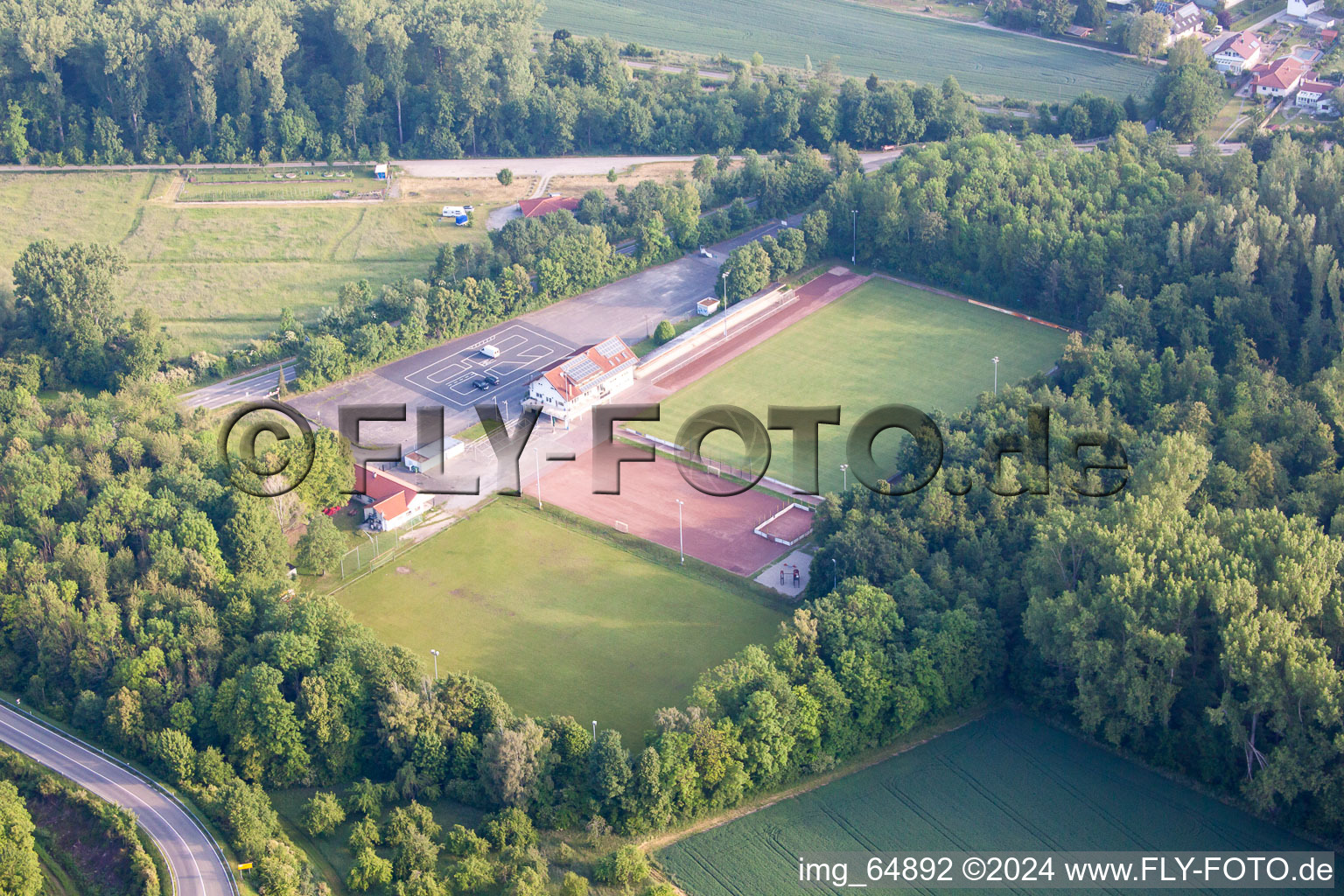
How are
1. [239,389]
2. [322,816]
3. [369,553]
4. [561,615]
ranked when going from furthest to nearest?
1. [239,389]
2. [369,553]
3. [561,615]
4. [322,816]

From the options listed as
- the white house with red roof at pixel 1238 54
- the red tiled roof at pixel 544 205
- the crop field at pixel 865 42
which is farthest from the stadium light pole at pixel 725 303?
the white house with red roof at pixel 1238 54

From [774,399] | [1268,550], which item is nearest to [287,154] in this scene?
[774,399]

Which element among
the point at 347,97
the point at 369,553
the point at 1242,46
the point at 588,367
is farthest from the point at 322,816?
the point at 1242,46

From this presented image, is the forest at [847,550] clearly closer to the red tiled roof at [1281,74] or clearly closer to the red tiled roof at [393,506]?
the red tiled roof at [393,506]

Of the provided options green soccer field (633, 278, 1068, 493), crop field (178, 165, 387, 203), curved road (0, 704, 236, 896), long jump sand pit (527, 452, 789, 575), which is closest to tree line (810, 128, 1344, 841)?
green soccer field (633, 278, 1068, 493)

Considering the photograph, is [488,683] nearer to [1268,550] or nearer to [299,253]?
[1268,550]

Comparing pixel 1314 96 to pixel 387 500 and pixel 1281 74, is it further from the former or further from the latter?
pixel 387 500

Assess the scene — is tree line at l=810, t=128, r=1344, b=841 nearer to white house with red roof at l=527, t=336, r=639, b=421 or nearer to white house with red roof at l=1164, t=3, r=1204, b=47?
white house with red roof at l=527, t=336, r=639, b=421
